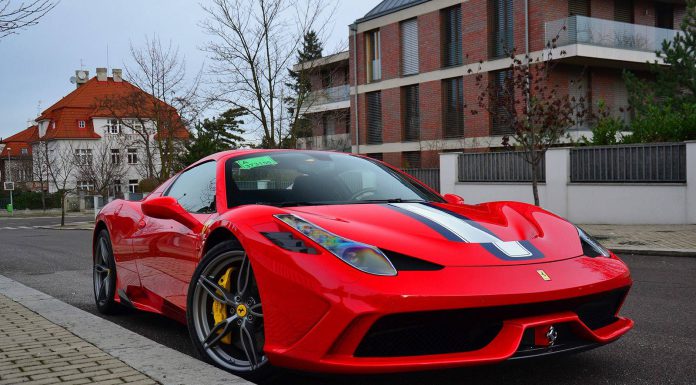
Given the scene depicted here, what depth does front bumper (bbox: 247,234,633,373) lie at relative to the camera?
119 inches

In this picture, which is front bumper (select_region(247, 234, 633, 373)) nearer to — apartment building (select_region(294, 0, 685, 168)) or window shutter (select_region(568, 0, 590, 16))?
apartment building (select_region(294, 0, 685, 168))

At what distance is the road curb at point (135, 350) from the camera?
336 cm

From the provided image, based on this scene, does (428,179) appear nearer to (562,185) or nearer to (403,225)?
(562,185)

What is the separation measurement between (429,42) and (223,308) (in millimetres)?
29876

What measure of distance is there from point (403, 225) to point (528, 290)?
730 mm

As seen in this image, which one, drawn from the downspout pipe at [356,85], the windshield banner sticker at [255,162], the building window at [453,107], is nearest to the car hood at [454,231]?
the windshield banner sticker at [255,162]

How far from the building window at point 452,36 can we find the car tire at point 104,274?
26661 mm

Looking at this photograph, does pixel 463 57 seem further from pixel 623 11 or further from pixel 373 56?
pixel 623 11

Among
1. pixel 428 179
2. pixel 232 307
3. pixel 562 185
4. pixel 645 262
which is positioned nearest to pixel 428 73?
pixel 428 179

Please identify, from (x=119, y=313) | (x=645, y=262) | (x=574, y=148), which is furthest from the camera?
(x=574, y=148)

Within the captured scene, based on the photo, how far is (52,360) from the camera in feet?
12.9

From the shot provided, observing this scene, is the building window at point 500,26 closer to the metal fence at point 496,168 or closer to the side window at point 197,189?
the metal fence at point 496,168

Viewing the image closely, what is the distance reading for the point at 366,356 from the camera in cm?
308

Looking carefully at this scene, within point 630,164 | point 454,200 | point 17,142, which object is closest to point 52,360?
point 454,200
